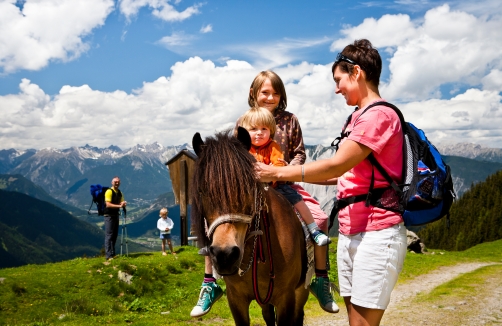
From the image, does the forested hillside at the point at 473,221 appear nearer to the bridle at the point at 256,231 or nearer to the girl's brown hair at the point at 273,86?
the girl's brown hair at the point at 273,86

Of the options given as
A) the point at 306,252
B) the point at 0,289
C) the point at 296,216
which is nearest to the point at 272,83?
the point at 296,216

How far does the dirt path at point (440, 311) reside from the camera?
31.9ft

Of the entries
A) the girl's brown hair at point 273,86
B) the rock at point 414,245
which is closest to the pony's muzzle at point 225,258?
the girl's brown hair at point 273,86

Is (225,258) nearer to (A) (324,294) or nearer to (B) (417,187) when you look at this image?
(B) (417,187)

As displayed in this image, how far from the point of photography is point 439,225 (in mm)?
105625

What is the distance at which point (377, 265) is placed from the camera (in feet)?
10.2

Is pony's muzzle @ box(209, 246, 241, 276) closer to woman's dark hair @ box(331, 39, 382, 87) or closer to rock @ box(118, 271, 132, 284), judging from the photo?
woman's dark hair @ box(331, 39, 382, 87)

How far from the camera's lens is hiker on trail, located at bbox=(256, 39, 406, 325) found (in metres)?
3.02

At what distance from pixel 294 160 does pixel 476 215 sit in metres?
114

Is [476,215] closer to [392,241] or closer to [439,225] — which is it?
[439,225]

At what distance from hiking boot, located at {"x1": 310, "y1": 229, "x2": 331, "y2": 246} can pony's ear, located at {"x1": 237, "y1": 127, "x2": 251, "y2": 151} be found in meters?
1.69

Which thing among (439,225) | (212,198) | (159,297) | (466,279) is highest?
(212,198)

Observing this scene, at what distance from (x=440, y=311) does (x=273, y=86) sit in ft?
29.5

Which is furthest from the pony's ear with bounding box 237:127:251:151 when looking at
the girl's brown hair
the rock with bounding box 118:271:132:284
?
the rock with bounding box 118:271:132:284
